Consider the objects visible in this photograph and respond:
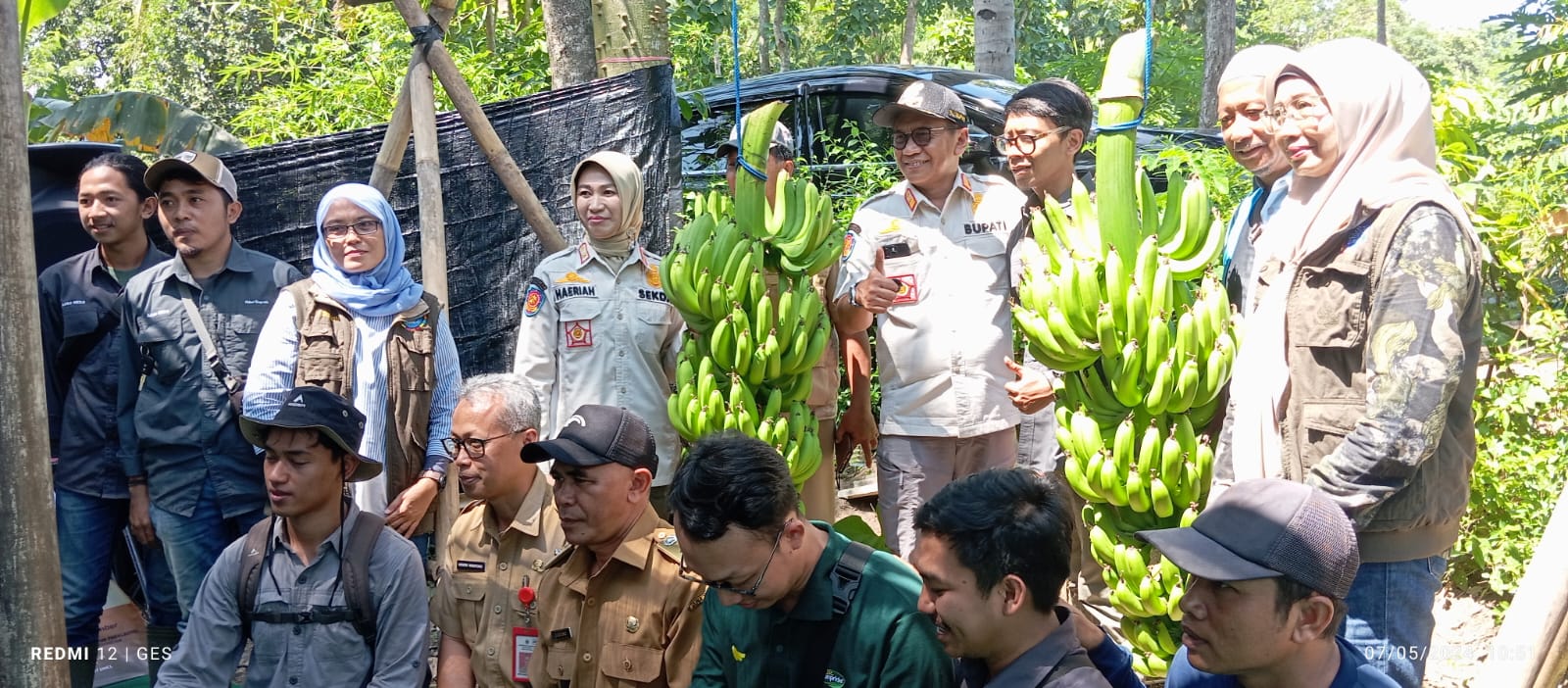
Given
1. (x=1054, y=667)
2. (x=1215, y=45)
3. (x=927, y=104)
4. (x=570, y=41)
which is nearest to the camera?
(x=1054, y=667)

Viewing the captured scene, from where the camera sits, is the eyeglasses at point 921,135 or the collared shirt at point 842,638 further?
the eyeglasses at point 921,135

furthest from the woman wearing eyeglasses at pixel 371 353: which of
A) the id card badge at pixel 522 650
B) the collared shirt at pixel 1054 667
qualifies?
the collared shirt at pixel 1054 667

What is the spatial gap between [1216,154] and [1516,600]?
9.27ft

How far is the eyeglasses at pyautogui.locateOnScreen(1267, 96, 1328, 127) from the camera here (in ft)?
9.41

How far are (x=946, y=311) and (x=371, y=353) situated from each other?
183 centimetres

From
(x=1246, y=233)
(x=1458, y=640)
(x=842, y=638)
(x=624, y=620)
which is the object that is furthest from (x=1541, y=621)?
(x=1458, y=640)

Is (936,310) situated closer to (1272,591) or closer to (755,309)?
(755,309)

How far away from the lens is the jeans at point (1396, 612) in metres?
2.67

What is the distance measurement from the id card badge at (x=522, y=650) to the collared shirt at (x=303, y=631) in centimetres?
23

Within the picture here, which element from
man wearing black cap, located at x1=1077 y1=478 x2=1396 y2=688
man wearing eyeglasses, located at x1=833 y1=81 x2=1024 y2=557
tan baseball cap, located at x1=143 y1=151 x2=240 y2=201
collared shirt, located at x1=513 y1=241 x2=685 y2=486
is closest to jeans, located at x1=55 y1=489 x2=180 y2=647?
tan baseball cap, located at x1=143 y1=151 x2=240 y2=201

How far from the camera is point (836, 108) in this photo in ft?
25.1

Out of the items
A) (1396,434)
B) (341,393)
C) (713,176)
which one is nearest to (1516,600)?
(1396,434)

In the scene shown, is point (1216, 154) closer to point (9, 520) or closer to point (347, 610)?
point (347, 610)

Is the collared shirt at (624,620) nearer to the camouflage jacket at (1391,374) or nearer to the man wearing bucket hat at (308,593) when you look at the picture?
the man wearing bucket hat at (308,593)
